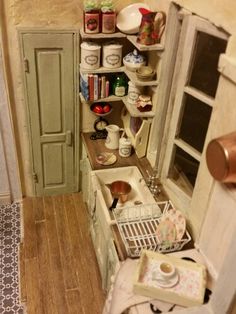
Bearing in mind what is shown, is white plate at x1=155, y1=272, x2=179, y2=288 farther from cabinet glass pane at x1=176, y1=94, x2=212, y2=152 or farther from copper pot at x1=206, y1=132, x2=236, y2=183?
cabinet glass pane at x1=176, y1=94, x2=212, y2=152

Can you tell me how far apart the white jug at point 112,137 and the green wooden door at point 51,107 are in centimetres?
32

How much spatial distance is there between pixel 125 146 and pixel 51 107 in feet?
2.14

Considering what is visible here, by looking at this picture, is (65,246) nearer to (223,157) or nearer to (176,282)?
(176,282)

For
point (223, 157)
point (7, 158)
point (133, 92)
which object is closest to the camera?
point (223, 157)

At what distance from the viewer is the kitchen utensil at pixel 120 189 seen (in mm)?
2268

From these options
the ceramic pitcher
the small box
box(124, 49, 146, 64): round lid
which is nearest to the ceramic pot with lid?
box(124, 49, 146, 64): round lid

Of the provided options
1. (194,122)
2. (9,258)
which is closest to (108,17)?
(194,122)

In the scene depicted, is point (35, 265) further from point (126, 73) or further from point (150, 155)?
point (126, 73)

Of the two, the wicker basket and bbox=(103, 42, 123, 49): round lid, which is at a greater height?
bbox=(103, 42, 123, 49): round lid

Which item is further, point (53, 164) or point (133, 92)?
point (53, 164)

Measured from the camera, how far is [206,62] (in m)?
1.71

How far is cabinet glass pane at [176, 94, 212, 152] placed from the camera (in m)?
1.77

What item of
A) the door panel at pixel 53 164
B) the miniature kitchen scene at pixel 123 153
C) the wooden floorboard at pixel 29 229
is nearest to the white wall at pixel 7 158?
the miniature kitchen scene at pixel 123 153

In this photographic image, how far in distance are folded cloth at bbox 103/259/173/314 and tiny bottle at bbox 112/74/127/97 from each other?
131cm
